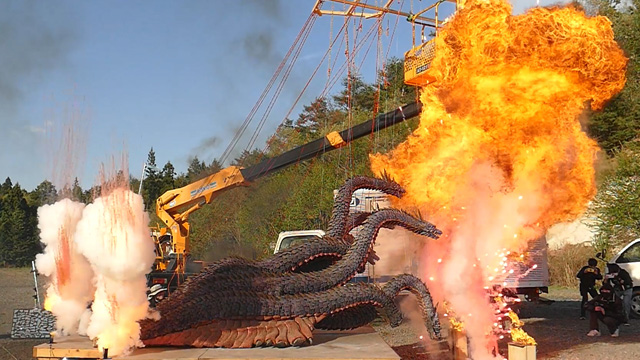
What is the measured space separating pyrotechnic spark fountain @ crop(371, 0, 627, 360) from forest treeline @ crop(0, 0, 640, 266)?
→ 1.80 m

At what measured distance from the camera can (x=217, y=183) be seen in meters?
15.5

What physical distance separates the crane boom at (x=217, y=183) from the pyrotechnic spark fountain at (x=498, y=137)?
14.1 ft

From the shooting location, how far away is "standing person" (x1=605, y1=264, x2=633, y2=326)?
48.3ft

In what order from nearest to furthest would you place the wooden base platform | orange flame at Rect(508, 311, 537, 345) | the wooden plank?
the wooden base platform
the wooden plank
orange flame at Rect(508, 311, 537, 345)

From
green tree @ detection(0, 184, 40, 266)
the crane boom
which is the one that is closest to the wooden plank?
the crane boom

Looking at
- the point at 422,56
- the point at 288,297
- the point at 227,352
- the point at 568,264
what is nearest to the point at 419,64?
the point at 422,56

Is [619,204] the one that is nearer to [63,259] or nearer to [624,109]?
[624,109]

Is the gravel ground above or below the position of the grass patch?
below

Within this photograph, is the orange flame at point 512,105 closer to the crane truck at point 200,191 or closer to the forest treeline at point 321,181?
the forest treeline at point 321,181

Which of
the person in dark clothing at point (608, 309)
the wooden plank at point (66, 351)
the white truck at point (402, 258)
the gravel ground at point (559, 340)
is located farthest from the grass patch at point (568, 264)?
the wooden plank at point (66, 351)

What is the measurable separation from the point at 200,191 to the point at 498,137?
332 inches

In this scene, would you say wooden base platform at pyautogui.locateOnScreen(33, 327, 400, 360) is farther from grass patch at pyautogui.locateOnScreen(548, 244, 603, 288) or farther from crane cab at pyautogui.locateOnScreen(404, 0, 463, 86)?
grass patch at pyautogui.locateOnScreen(548, 244, 603, 288)

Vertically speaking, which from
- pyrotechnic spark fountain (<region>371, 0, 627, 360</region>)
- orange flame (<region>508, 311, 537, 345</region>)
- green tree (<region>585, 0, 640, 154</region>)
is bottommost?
orange flame (<region>508, 311, 537, 345</region>)

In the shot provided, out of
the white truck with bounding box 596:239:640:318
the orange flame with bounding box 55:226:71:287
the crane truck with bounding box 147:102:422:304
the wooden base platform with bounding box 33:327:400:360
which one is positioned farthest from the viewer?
the white truck with bounding box 596:239:640:318
